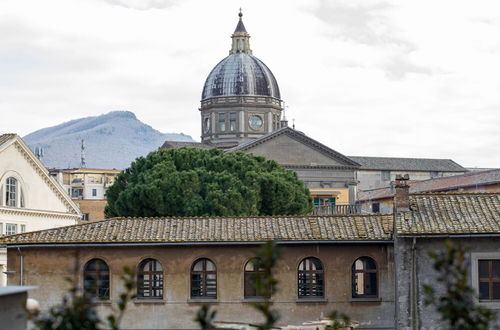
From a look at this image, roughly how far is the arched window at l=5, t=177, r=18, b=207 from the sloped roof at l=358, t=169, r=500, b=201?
1188 inches

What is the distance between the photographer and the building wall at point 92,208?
339 ft

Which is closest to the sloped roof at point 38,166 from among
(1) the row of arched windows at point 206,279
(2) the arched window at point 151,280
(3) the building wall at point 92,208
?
Answer: (1) the row of arched windows at point 206,279

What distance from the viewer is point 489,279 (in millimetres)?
28828

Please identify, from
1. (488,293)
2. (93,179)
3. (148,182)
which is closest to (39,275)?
(488,293)

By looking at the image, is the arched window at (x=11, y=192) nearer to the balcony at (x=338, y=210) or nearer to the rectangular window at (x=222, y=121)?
the balcony at (x=338, y=210)

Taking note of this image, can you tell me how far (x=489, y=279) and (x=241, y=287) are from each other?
753cm

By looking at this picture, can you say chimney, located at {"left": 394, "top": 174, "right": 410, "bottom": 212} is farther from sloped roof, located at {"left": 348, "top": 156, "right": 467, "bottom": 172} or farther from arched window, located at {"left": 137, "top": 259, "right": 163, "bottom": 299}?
sloped roof, located at {"left": 348, "top": 156, "right": 467, "bottom": 172}

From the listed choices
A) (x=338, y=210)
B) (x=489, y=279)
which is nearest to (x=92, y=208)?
(x=338, y=210)

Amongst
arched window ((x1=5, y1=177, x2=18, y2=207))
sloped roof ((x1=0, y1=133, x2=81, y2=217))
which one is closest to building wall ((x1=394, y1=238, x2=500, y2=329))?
sloped roof ((x1=0, y1=133, x2=81, y2=217))

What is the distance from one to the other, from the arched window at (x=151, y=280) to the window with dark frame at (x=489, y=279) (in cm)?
982

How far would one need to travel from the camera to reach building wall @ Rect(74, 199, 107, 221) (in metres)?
103

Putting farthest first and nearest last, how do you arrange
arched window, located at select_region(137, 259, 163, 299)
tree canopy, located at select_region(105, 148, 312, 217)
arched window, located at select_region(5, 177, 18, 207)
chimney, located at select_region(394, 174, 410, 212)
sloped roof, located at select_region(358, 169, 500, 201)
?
1. sloped roof, located at select_region(358, 169, 500, 201)
2. arched window, located at select_region(5, 177, 18, 207)
3. tree canopy, located at select_region(105, 148, 312, 217)
4. arched window, located at select_region(137, 259, 163, 299)
5. chimney, located at select_region(394, 174, 410, 212)

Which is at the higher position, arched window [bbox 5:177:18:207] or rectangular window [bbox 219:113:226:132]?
rectangular window [bbox 219:113:226:132]

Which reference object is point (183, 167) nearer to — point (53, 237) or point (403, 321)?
point (53, 237)
